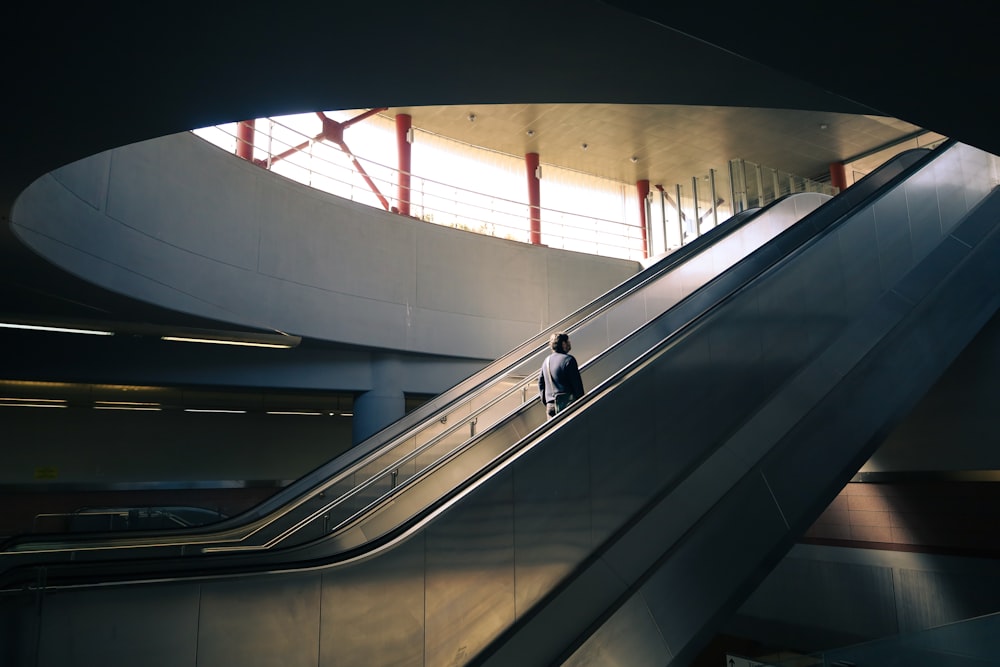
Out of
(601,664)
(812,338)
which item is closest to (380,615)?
(601,664)

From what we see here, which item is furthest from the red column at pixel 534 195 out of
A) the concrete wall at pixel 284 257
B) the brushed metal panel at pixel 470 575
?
the brushed metal panel at pixel 470 575

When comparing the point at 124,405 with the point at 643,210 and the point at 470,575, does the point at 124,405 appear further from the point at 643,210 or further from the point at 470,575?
the point at 643,210

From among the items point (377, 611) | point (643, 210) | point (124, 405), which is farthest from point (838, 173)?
point (377, 611)

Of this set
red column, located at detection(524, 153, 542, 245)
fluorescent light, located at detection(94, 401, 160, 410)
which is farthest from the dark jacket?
red column, located at detection(524, 153, 542, 245)

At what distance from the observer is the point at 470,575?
4973mm

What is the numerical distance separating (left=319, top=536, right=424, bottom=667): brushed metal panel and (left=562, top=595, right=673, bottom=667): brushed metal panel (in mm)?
1153

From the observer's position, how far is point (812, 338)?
7.67m

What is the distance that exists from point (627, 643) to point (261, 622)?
8.13 ft

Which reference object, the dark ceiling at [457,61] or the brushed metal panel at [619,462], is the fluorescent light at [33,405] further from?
the brushed metal panel at [619,462]

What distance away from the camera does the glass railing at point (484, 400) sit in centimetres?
777

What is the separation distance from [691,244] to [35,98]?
34.1ft

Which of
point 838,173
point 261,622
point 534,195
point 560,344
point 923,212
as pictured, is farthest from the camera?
point 838,173

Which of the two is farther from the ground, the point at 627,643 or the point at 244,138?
the point at 244,138

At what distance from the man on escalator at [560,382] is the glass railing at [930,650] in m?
3.41
